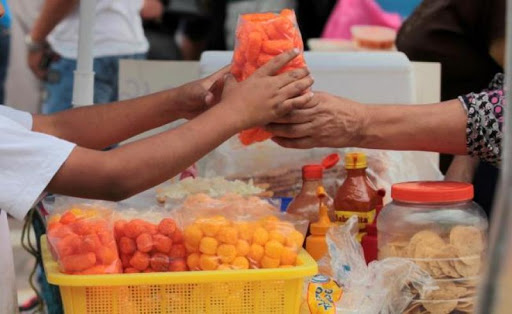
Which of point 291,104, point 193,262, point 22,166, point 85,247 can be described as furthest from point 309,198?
point 22,166

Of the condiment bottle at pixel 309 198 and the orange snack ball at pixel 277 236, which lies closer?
the orange snack ball at pixel 277 236

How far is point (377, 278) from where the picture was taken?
178 cm

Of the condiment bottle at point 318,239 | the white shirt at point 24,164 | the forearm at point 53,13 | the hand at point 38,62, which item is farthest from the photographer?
the hand at point 38,62

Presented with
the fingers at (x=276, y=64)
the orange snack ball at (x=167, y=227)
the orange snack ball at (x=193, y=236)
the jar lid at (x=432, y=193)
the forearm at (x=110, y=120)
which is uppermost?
the fingers at (x=276, y=64)

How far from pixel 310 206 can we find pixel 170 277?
629mm

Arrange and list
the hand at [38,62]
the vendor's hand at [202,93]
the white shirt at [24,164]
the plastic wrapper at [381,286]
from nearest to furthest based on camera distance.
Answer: the white shirt at [24,164]
the plastic wrapper at [381,286]
the vendor's hand at [202,93]
the hand at [38,62]

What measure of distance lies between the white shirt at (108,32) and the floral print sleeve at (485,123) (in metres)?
2.28

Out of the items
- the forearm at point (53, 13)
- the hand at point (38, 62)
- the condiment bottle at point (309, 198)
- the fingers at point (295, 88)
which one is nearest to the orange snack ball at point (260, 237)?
the fingers at point (295, 88)

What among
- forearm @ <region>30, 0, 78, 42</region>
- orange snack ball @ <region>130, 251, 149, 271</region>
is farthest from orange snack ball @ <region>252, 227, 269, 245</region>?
forearm @ <region>30, 0, 78, 42</region>

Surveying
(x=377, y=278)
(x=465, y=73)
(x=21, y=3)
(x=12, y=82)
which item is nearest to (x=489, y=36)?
(x=465, y=73)

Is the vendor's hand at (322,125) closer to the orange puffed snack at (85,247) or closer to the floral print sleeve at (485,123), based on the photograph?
the floral print sleeve at (485,123)

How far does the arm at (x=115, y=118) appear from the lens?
2170 millimetres

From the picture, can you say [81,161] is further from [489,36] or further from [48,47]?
[48,47]

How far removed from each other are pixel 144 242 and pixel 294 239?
290 mm
